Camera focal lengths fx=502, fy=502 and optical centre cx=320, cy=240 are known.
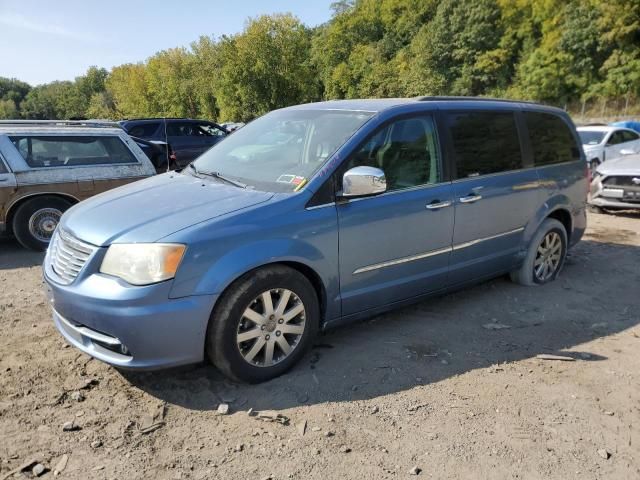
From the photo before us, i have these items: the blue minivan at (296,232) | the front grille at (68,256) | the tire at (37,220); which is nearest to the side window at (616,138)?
the blue minivan at (296,232)

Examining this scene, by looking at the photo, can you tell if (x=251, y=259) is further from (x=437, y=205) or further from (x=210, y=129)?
(x=210, y=129)

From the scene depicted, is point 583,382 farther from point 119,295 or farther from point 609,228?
point 609,228

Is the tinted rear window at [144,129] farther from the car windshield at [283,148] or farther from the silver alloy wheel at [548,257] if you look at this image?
the silver alloy wheel at [548,257]

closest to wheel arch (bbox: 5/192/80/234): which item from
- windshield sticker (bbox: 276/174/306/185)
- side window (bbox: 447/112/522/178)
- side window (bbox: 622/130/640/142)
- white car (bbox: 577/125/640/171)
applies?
windshield sticker (bbox: 276/174/306/185)

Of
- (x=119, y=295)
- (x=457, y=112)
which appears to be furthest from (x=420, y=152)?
(x=119, y=295)

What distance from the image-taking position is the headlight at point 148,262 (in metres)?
2.85

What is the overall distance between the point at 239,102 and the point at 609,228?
166 feet

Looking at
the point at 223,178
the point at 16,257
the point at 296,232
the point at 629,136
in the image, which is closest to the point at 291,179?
the point at 296,232

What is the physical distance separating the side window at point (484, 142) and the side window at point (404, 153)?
268 millimetres

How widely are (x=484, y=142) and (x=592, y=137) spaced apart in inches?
430

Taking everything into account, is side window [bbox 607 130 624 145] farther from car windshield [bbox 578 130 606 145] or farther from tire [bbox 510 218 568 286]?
tire [bbox 510 218 568 286]

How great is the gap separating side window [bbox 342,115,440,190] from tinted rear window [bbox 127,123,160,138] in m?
10.7

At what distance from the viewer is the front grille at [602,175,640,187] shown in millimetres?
8656

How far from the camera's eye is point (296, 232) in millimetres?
3242
